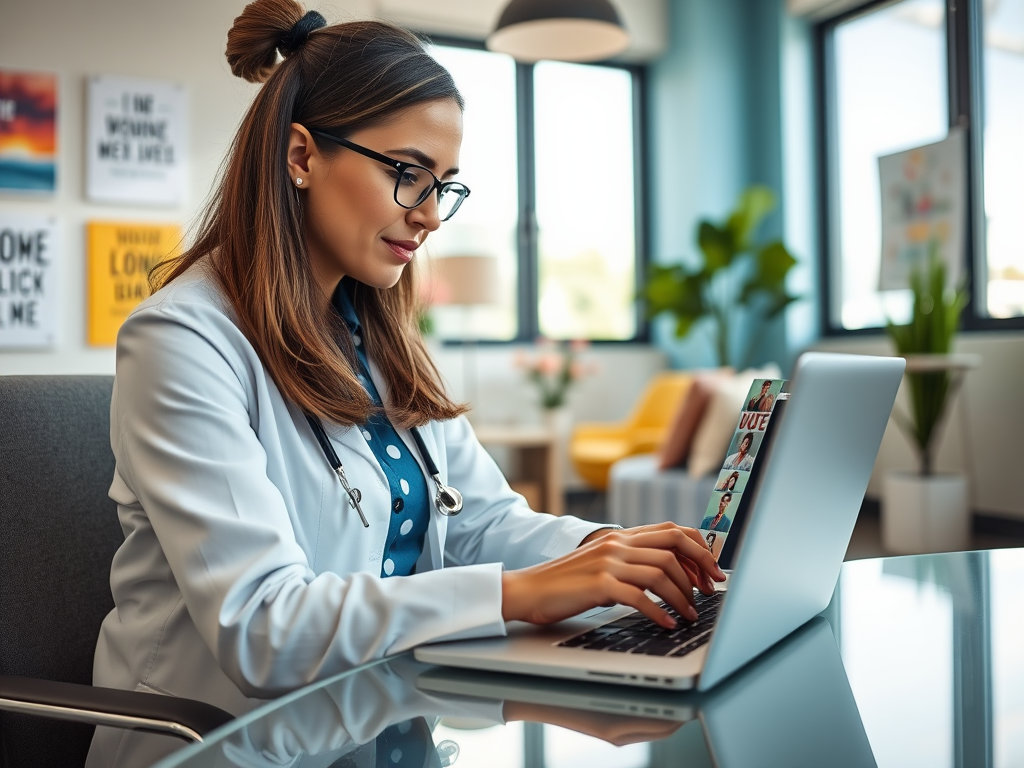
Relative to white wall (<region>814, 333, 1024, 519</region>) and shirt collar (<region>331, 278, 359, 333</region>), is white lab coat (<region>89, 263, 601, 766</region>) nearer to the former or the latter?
shirt collar (<region>331, 278, 359, 333</region>)

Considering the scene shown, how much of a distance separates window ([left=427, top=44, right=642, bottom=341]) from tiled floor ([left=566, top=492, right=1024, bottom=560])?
1130 millimetres

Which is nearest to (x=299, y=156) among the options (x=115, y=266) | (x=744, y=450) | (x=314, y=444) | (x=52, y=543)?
(x=314, y=444)

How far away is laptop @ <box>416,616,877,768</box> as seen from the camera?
1.92 ft

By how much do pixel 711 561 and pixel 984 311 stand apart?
475cm

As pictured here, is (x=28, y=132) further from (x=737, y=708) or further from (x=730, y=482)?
(x=737, y=708)

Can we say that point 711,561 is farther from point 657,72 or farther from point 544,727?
point 657,72

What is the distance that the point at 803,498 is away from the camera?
0.72m

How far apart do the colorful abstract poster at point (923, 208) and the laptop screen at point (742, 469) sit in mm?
4503

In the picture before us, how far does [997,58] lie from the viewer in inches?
194

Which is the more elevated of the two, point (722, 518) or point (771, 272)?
point (771, 272)

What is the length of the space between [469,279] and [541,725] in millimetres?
4951

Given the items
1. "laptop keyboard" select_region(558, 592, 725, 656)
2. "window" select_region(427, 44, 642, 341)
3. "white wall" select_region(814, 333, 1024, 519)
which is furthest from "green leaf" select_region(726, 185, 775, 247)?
"laptop keyboard" select_region(558, 592, 725, 656)

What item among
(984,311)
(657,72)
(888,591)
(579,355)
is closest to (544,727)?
(888,591)

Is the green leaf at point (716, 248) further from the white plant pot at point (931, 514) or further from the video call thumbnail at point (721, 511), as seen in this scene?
the video call thumbnail at point (721, 511)
